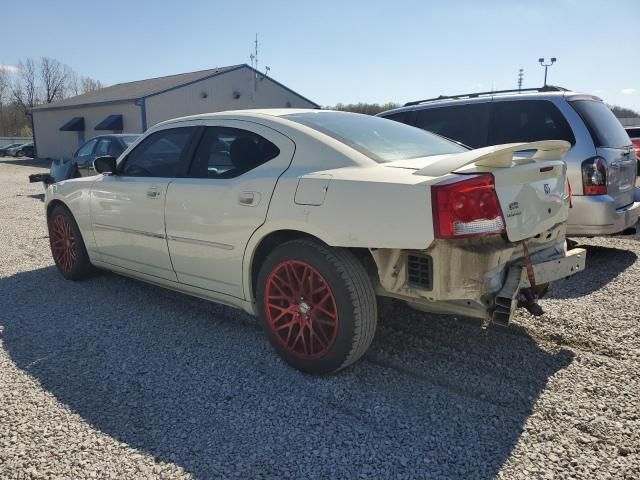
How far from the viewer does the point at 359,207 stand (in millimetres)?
2750

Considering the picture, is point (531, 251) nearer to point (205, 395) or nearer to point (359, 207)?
point (359, 207)

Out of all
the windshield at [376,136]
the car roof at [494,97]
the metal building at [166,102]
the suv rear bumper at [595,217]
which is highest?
the metal building at [166,102]

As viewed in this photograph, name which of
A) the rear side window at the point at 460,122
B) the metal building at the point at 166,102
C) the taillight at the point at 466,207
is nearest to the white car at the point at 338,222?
the taillight at the point at 466,207

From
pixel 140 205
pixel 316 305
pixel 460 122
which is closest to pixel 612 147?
pixel 460 122

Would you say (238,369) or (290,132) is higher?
(290,132)

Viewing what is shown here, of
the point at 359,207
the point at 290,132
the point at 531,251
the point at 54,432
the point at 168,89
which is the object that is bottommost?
the point at 54,432

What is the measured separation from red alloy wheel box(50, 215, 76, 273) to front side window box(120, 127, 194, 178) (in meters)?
1.10

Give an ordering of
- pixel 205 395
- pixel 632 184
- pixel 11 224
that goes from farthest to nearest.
Result: pixel 11 224, pixel 632 184, pixel 205 395

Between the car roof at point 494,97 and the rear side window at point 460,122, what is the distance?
0.23ft

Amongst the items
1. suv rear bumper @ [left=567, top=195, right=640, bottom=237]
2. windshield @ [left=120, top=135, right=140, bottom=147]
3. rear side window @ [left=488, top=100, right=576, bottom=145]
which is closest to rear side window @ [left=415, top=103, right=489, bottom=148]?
rear side window @ [left=488, top=100, right=576, bottom=145]

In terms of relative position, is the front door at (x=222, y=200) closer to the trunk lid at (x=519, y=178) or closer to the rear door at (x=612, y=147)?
the trunk lid at (x=519, y=178)

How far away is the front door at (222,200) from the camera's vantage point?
3.27 m

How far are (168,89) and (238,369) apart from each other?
2488 cm

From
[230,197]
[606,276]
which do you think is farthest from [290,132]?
[606,276]
